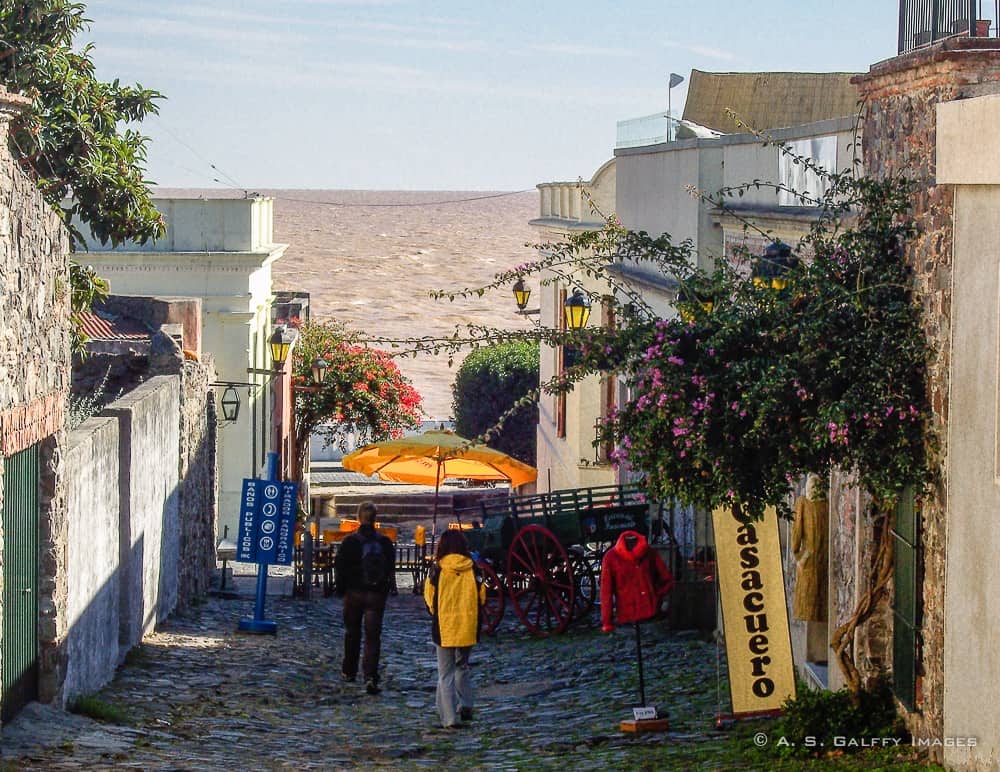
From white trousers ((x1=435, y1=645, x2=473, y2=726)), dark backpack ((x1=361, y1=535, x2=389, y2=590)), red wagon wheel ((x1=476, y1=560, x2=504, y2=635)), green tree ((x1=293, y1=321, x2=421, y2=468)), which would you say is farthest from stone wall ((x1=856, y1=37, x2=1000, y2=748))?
green tree ((x1=293, y1=321, x2=421, y2=468))

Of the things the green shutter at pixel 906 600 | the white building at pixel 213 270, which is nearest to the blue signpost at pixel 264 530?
the green shutter at pixel 906 600

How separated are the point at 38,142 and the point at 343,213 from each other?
186 meters

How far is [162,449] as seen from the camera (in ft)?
47.4

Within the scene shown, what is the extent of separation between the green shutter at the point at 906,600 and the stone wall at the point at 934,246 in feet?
0.27

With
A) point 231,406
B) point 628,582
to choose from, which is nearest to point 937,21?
point 628,582

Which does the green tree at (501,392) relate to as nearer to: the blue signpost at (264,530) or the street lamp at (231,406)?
the street lamp at (231,406)

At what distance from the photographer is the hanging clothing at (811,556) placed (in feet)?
33.1

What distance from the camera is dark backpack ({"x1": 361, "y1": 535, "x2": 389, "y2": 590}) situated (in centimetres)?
1170

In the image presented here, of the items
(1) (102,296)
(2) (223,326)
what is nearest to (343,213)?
(2) (223,326)

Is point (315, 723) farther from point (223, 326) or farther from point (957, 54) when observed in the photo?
point (223, 326)

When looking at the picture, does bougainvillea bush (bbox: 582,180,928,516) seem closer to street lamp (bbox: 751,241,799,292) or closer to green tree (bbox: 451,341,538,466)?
street lamp (bbox: 751,241,799,292)

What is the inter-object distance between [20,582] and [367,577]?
10.7 feet

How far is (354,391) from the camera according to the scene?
32938 mm

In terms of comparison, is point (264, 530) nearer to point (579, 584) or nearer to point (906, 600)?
point (579, 584)
